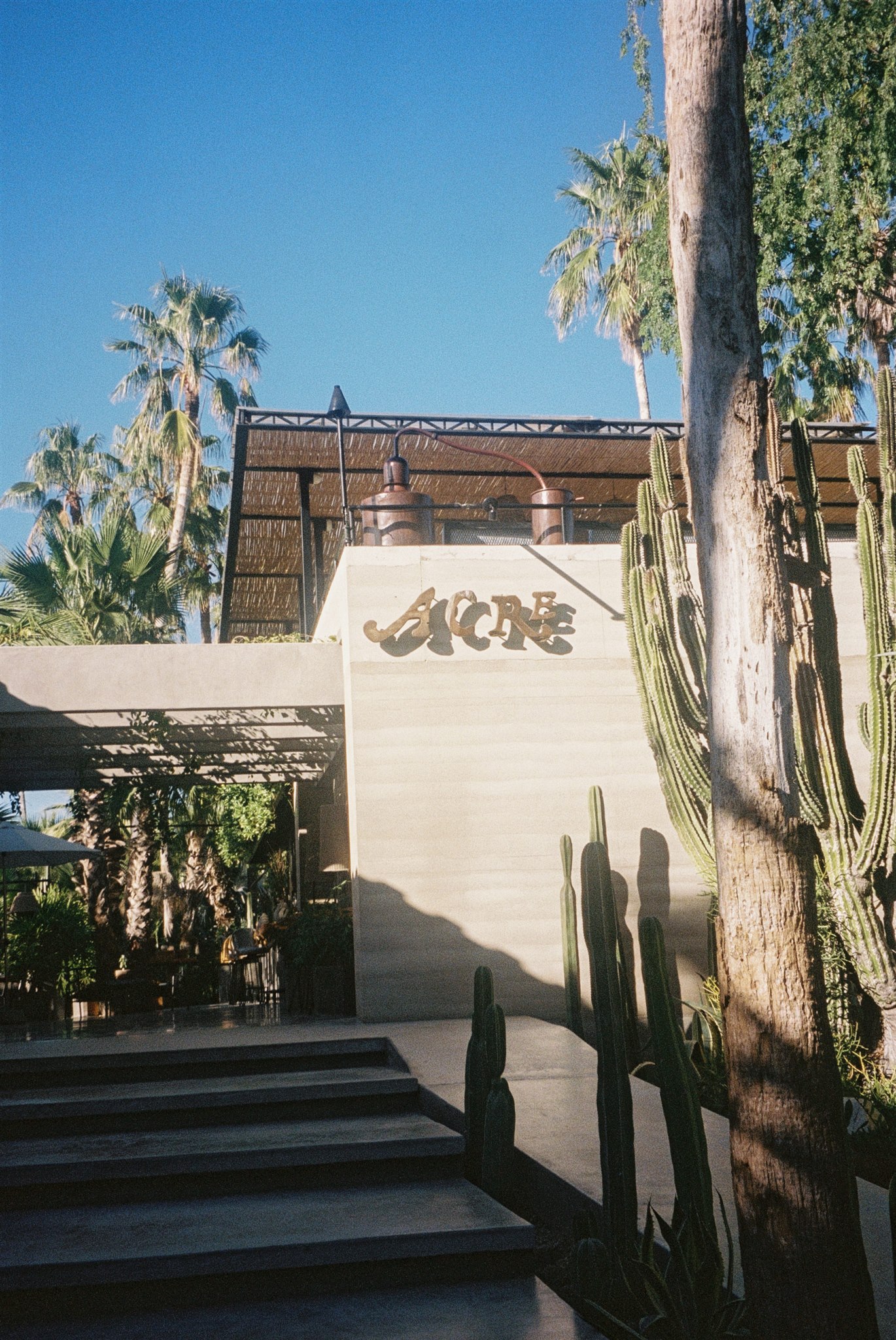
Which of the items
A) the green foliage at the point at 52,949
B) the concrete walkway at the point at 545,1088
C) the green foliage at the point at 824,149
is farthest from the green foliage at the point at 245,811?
the green foliage at the point at 824,149

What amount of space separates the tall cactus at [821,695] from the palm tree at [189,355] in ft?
A: 54.2

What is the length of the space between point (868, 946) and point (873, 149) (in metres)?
7.64

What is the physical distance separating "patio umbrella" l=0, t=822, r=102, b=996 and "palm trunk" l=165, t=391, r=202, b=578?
8.48 metres

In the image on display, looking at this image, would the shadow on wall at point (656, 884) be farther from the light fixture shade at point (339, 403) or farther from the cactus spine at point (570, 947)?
the light fixture shade at point (339, 403)

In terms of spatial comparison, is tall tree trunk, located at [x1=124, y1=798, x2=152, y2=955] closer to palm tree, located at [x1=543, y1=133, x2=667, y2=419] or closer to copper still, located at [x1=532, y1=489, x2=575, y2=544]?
copper still, located at [x1=532, y1=489, x2=575, y2=544]

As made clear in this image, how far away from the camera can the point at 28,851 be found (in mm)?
11523

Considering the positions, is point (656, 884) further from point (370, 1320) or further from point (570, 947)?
point (370, 1320)

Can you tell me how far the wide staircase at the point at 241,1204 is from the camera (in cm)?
397

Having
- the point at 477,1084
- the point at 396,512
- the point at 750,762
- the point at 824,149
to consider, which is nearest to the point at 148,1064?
the point at 477,1084

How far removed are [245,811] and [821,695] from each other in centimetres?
1135

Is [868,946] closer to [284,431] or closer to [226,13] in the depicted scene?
[284,431]

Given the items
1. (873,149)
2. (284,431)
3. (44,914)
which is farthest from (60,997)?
(873,149)

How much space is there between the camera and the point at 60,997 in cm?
1249

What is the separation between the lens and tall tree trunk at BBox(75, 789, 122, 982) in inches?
542
